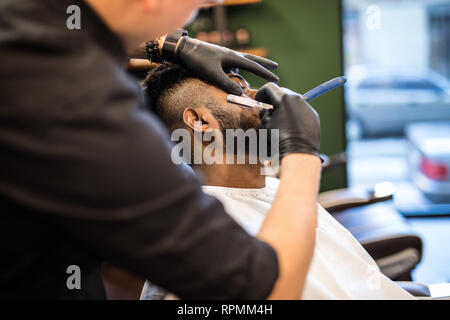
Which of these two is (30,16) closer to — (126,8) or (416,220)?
(126,8)

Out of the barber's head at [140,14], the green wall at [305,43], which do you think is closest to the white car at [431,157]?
the green wall at [305,43]

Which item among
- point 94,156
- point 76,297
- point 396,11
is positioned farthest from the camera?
point 396,11

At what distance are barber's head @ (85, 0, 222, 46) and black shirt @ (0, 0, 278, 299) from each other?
3 cm

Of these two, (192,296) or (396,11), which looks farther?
(396,11)

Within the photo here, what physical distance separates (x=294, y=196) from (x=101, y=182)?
0.38 meters

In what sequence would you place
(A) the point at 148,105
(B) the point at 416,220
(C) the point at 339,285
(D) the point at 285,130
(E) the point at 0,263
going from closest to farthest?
(E) the point at 0,263 < (D) the point at 285,130 < (C) the point at 339,285 < (A) the point at 148,105 < (B) the point at 416,220

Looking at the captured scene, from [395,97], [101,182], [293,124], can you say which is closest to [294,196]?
[293,124]

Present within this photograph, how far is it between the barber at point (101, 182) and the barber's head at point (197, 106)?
0.68m

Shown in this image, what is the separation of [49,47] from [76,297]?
0.49 metres

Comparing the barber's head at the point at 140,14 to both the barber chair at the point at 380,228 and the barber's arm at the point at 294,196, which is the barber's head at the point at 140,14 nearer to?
the barber's arm at the point at 294,196

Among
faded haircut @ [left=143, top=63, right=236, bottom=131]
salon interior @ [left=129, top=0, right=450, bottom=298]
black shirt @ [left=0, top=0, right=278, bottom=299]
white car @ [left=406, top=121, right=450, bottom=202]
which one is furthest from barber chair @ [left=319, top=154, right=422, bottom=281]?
black shirt @ [left=0, top=0, right=278, bottom=299]

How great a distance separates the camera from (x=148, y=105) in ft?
4.98

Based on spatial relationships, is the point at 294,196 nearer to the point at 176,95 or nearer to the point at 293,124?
the point at 293,124
